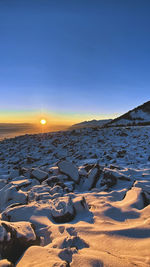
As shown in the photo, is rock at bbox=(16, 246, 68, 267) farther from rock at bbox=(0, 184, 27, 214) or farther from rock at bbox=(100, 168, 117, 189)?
rock at bbox=(100, 168, 117, 189)

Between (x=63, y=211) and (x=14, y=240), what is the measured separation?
92 centimetres

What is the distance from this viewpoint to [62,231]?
190cm

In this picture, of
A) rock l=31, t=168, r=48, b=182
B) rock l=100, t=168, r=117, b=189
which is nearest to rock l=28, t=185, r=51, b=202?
rock l=31, t=168, r=48, b=182

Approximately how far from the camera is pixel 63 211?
2303 mm

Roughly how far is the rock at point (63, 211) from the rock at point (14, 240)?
545mm

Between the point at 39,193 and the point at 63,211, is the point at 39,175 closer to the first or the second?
the point at 39,193

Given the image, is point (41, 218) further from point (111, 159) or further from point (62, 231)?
point (111, 159)

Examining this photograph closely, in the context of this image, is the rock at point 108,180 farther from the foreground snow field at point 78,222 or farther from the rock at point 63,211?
the rock at point 63,211

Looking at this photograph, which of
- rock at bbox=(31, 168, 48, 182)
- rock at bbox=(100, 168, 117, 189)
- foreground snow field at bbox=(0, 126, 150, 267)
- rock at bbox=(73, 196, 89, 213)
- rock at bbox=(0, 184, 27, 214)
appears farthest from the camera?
rock at bbox=(31, 168, 48, 182)

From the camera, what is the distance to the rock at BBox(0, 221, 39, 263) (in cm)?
145

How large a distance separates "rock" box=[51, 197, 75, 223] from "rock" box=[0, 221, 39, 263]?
54cm

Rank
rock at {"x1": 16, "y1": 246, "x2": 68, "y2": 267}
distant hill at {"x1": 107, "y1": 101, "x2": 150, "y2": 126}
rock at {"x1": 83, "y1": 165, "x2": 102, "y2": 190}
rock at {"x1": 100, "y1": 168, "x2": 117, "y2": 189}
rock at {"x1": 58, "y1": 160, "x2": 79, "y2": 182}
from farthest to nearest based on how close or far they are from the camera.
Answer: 1. distant hill at {"x1": 107, "y1": 101, "x2": 150, "y2": 126}
2. rock at {"x1": 58, "y1": 160, "x2": 79, "y2": 182}
3. rock at {"x1": 83, "y1": 165, "x2": 102, "y2": 190}
4. rock at {"x1": 100, "y1": 168, "x2": 117, "y2": 189}
5. rock at {"x1": 16, "y1": 246, "x2": 68, "y2": 267}

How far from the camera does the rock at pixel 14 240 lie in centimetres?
145

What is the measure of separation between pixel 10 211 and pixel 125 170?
3322mm
